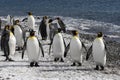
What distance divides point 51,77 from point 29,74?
0.78 metres

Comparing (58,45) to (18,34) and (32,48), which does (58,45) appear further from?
(18,34)

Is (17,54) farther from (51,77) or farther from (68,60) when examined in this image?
(51,77)

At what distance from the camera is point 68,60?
49.6ft

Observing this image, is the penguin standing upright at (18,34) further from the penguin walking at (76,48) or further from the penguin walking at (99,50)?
the penguin walking at (99,50)

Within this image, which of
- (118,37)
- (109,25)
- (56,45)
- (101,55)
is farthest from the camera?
(109,25)

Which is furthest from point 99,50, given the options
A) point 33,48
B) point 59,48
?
point 33,48

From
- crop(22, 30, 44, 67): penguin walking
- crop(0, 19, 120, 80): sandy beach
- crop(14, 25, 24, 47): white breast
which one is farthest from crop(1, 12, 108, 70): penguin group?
crop(14, 25, 24, 47): white breast

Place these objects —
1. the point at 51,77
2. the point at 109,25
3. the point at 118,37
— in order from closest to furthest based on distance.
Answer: the point at 51,77
the point at 118,37
the point at 109,25

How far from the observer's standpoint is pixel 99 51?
13.5 meters

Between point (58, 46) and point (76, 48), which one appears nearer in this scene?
point (76, 48)

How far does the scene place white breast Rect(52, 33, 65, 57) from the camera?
14484 millimetres

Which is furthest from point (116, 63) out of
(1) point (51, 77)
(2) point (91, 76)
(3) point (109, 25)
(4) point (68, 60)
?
(3) point (109, 25)

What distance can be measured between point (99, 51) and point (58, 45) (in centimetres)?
182

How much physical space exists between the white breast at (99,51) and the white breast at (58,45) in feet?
5.17
